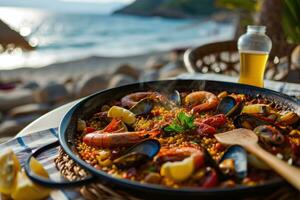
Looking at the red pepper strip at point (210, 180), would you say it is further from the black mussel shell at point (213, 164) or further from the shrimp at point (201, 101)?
the shrimp at point (201, 101)

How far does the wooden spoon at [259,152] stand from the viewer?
2.48 ft

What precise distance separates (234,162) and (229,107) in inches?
18.4

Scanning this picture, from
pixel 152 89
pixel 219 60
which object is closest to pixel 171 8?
pixel 219 60

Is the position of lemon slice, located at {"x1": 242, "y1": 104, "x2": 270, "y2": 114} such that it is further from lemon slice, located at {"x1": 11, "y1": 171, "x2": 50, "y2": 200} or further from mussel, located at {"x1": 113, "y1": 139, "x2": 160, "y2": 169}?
lemon slice, located at {"x1": 11, "y1": 171, "x2": 50, "y2": 200}

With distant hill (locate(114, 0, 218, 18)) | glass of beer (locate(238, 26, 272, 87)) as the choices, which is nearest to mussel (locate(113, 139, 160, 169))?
glass of beer (locate(238, 26, 272, 87))

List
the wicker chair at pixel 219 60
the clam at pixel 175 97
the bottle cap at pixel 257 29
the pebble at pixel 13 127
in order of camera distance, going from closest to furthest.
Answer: the clam at pixel 175 97 < the bottle cap at pixel 257 29 < the wicker chair at pixel 219 60 < the pebble at pixel 13 127

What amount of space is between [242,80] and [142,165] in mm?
1076

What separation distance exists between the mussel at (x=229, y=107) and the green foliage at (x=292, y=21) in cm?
222

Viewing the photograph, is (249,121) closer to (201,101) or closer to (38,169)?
(201,101)

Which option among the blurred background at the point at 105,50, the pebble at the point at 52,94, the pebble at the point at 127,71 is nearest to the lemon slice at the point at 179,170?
the blurred background at the point at 105,50

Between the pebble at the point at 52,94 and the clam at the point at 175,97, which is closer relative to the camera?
the clam at the point at 175,97

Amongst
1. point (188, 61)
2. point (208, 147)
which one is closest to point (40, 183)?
point (208, 147)

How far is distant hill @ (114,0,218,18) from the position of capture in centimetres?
3066

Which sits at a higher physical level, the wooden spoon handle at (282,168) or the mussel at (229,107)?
the wooden spoon handle at (282,168)
